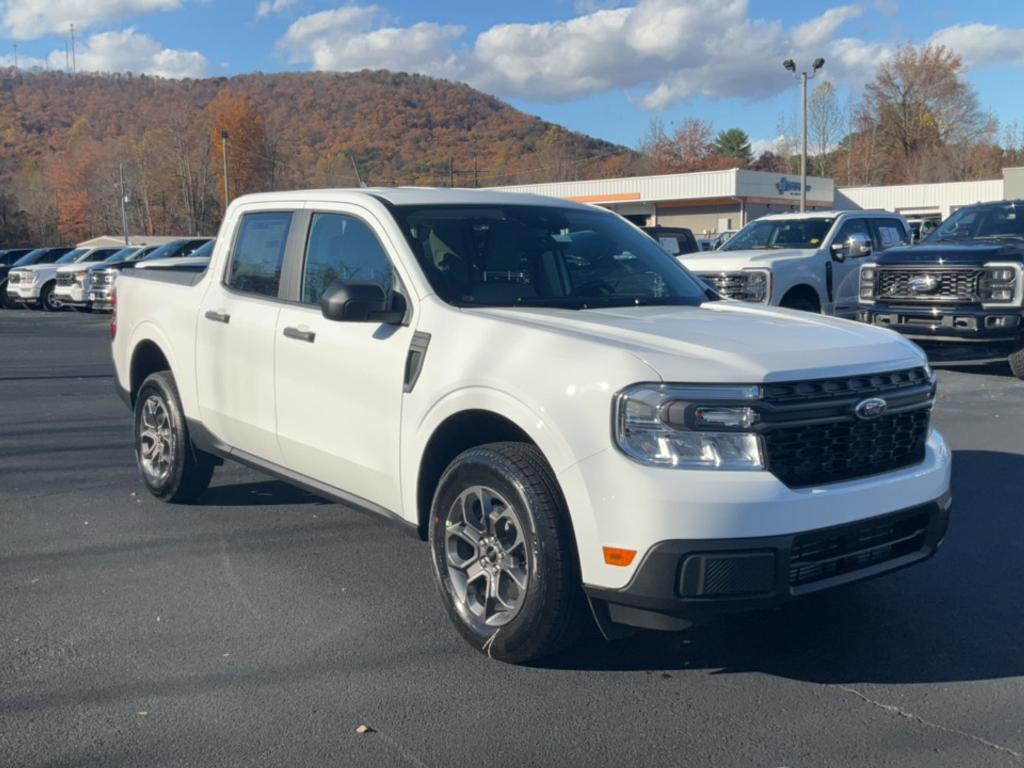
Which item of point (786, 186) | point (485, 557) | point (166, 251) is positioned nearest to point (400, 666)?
point (485, 557)

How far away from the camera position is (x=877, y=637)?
14.5 ft

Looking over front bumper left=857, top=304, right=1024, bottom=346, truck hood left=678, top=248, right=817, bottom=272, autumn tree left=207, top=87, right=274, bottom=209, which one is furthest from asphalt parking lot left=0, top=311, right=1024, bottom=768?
autumn tree left=207, top=87, right=274, bottom=209

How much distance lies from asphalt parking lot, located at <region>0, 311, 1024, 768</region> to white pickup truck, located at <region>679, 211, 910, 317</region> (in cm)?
698

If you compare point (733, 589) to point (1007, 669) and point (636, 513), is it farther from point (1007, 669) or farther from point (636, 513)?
point (1007, 669)

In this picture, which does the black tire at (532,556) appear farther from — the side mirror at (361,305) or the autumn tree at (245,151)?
the autumn tree at (245,151)

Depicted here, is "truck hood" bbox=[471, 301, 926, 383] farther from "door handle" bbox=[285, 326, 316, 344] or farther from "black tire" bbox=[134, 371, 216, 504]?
"black tire" bbox=[134, 371, 216, 504]

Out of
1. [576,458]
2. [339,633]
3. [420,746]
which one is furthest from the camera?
[339,633]

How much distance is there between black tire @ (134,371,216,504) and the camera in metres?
6.25

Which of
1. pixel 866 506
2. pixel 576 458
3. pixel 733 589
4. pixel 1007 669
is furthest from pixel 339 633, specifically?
pixel 1007 669

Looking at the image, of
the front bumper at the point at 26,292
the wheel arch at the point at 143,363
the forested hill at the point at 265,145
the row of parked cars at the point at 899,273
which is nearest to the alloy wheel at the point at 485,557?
the wheel arch at the point at 143,363

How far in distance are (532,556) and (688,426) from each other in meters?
0.76

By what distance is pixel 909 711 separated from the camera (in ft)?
12.3

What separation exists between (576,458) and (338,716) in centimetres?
122

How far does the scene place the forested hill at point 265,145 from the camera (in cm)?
8731
